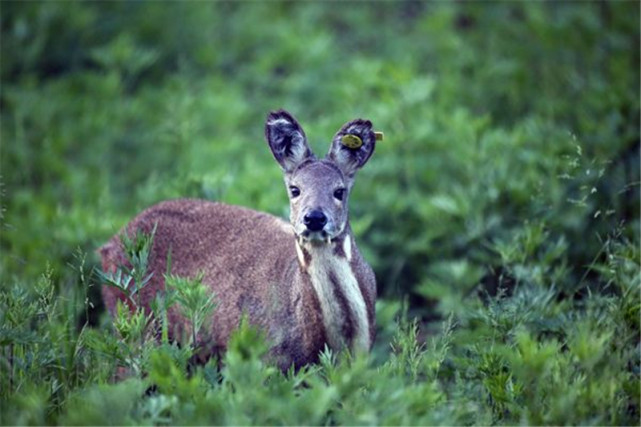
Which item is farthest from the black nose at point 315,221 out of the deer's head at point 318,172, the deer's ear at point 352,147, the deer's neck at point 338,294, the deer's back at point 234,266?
the deer's ear at point 352,147

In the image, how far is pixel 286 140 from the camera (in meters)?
6.39

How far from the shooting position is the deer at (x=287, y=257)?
5895 millimetres

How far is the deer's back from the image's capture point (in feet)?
19.6

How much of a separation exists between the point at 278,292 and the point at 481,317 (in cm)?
125

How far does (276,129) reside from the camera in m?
6.37

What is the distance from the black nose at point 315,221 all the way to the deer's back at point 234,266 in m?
0.44

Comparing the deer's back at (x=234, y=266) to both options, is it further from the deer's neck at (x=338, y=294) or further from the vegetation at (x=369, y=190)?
the vegetation at (x=369, y=190)

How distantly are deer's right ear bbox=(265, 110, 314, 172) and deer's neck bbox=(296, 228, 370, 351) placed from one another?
64 centimetres

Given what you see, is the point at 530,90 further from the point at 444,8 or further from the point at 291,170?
the point at 291,170

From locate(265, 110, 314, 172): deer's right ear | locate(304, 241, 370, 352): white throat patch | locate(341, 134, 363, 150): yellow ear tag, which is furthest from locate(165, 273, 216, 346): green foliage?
locate(341, 134, 363, 150): yellow ear tag

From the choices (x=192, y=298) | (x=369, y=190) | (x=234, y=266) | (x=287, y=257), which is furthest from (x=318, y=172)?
(x=369, y=190)

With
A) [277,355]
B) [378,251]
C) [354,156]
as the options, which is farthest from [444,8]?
[277,355]

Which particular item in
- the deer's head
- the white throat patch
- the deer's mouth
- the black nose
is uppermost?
the deer's head

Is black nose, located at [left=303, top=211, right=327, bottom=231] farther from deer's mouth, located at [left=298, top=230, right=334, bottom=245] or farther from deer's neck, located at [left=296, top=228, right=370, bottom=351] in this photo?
deer's neck, located at [left=296, top=228, right=370, bottom=351]
